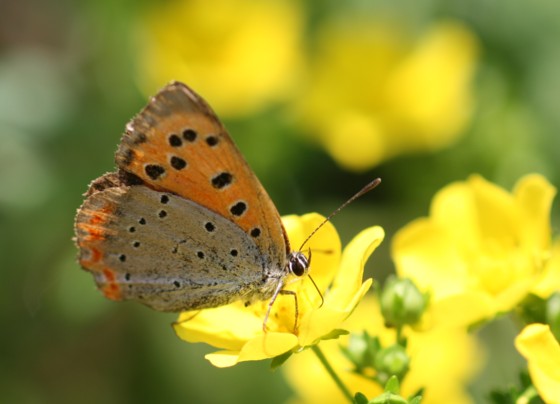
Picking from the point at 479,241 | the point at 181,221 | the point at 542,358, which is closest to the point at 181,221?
the point at 181,221

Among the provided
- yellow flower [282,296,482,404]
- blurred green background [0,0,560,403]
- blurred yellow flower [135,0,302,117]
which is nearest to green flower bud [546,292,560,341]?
yellow flower [282,296,482,404]

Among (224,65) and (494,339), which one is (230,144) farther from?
(224,65)

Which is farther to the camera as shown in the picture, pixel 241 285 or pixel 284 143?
pixel 284 143

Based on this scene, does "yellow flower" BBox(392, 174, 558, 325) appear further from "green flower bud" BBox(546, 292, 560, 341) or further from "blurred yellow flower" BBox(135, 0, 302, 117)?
"blurred yellow flower" BBox(135, 0, 302, 117)

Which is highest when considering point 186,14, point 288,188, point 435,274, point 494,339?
point 186,14

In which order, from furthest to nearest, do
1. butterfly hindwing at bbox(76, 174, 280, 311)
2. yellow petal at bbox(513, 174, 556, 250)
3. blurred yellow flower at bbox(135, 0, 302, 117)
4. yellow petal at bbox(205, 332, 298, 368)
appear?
blurred yellow flower at bbox(135, 0, 302, 117)
yellow petal at bbox(513, 174, 556, 250)
butterfly hindwing at bbox(76, 174, 280, 311)
yellow petal at bbox(205, 332, 298, 368)

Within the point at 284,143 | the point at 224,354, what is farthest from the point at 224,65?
the point at 224,354

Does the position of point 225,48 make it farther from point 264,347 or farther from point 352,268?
point 264,347
